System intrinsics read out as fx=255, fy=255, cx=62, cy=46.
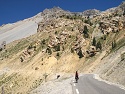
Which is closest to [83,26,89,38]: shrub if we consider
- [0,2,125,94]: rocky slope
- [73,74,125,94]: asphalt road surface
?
[0,2,125,94]: rocky slope

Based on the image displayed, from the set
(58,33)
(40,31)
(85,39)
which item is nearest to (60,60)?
(85,39)

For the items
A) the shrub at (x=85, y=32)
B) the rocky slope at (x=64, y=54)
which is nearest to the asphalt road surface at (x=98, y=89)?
the rocky slope at (x=64, y=54)

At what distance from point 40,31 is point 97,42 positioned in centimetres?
3657

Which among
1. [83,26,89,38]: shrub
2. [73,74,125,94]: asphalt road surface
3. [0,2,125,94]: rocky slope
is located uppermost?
[83,26,89,38]: shrub

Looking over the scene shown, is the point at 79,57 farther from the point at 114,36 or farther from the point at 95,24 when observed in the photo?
the point at 95,24

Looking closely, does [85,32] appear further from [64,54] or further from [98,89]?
[98,89]

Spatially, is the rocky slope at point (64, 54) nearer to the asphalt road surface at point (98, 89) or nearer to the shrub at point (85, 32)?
the shrub at point (85, 32)

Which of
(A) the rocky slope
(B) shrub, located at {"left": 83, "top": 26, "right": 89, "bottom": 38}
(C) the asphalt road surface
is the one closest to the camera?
(C) the asphalt road surface

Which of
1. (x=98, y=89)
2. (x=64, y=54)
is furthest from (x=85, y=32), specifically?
(x=98, y=89)

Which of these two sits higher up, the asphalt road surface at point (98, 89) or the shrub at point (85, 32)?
the shrub at point (85, 32)

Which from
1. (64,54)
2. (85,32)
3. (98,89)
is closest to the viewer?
(98,89)

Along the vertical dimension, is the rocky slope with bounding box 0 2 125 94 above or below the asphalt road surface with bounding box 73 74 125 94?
above

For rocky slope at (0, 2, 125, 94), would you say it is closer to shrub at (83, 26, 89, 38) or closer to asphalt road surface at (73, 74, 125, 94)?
shrub at (83, 26, 89, 38)

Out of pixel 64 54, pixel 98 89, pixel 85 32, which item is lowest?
pixel 98 89
